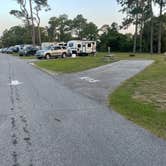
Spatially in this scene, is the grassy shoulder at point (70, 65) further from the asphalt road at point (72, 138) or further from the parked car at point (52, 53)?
the asphalt road at point (72, 138)

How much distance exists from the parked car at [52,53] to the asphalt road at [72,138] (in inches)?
1475

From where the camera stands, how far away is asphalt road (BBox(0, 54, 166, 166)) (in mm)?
5305

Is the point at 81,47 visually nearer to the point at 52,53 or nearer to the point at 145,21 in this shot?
the point at 52,53

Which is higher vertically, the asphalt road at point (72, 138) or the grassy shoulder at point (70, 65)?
the asphalt road at point (72, 138)

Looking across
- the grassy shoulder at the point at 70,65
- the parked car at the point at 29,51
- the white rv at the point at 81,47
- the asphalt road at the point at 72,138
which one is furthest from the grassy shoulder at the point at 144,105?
the parked car at the point at 29,51

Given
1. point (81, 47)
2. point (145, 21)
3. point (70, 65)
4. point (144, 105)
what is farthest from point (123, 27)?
point (144, 105)

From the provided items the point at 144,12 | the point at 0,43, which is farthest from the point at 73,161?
the point at 0,43

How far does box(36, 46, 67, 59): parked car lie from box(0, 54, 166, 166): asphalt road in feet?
123

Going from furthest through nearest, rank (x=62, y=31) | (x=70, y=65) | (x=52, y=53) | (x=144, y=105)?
(x=62, y=31) → (x=52, y=53) → (x=70, y=65) → (x=144, y=105)

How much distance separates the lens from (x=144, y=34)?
3174 inches

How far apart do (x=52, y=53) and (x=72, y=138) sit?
42523mm

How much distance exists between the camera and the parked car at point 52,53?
47.6 metres

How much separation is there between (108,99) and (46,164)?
6.61 metres

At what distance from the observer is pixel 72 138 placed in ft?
21.6
